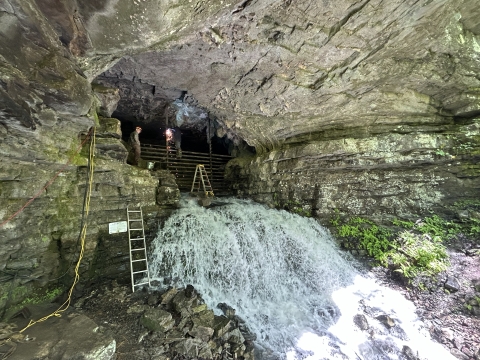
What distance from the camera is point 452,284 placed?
5133mm

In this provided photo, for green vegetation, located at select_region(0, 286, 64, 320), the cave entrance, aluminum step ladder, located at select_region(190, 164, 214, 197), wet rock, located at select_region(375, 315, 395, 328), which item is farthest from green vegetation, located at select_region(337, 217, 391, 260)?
green vegetation, located at select_region(0, 286, 64, 320)

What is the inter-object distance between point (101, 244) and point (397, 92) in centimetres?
991

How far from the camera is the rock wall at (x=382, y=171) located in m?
6.66

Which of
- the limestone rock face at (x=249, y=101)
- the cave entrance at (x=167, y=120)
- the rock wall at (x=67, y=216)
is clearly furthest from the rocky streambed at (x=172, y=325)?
the cave entrance at (x=167, y=120)

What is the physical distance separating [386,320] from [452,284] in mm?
2046

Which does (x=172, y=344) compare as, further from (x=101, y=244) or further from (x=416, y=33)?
(x=416, y=33)

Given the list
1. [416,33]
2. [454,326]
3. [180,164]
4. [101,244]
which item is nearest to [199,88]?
[180,164]

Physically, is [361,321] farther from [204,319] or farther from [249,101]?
[249,101]

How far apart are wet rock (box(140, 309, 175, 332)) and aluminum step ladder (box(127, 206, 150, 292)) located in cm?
116

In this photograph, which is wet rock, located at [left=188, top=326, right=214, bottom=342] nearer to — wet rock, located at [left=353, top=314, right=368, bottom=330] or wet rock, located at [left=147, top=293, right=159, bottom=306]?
wet rock, located at [left=147, top=293, right=159, bottom=306]

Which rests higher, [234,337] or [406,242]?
[406,242]

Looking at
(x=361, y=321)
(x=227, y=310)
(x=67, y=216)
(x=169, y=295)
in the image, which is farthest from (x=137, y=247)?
(x=361, y=321)

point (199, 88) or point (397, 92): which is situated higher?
point (199, 88)

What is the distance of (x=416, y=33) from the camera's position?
16.7 ft
